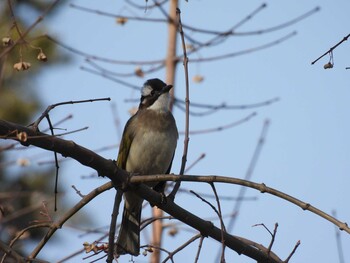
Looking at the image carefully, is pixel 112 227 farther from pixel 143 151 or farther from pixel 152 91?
pixel 152 91

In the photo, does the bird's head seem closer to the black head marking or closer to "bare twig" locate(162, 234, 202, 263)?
the black head marking

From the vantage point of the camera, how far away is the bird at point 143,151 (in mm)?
5707

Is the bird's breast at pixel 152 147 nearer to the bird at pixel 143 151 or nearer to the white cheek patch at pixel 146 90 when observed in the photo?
the bird at pixel 143 151

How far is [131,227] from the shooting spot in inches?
225

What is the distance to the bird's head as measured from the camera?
20.7ft

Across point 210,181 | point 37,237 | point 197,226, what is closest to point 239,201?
point 197,226

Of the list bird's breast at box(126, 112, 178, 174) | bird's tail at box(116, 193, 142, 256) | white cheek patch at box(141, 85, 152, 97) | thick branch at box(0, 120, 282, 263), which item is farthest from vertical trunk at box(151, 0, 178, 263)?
thick branch at box(0, 120, 282, 263)

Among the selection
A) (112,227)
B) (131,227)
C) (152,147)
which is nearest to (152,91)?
(152,147)

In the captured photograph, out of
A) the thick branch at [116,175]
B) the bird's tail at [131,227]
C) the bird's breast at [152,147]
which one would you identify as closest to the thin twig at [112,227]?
the thick branch at [116,175]

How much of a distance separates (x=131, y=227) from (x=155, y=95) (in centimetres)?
132

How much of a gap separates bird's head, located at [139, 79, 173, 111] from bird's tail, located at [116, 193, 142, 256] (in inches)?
36.3

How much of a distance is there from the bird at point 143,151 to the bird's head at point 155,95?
0.09 m

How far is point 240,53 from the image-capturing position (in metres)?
7.08

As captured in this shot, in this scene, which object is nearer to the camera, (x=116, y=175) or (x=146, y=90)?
(x=116, y=175)
